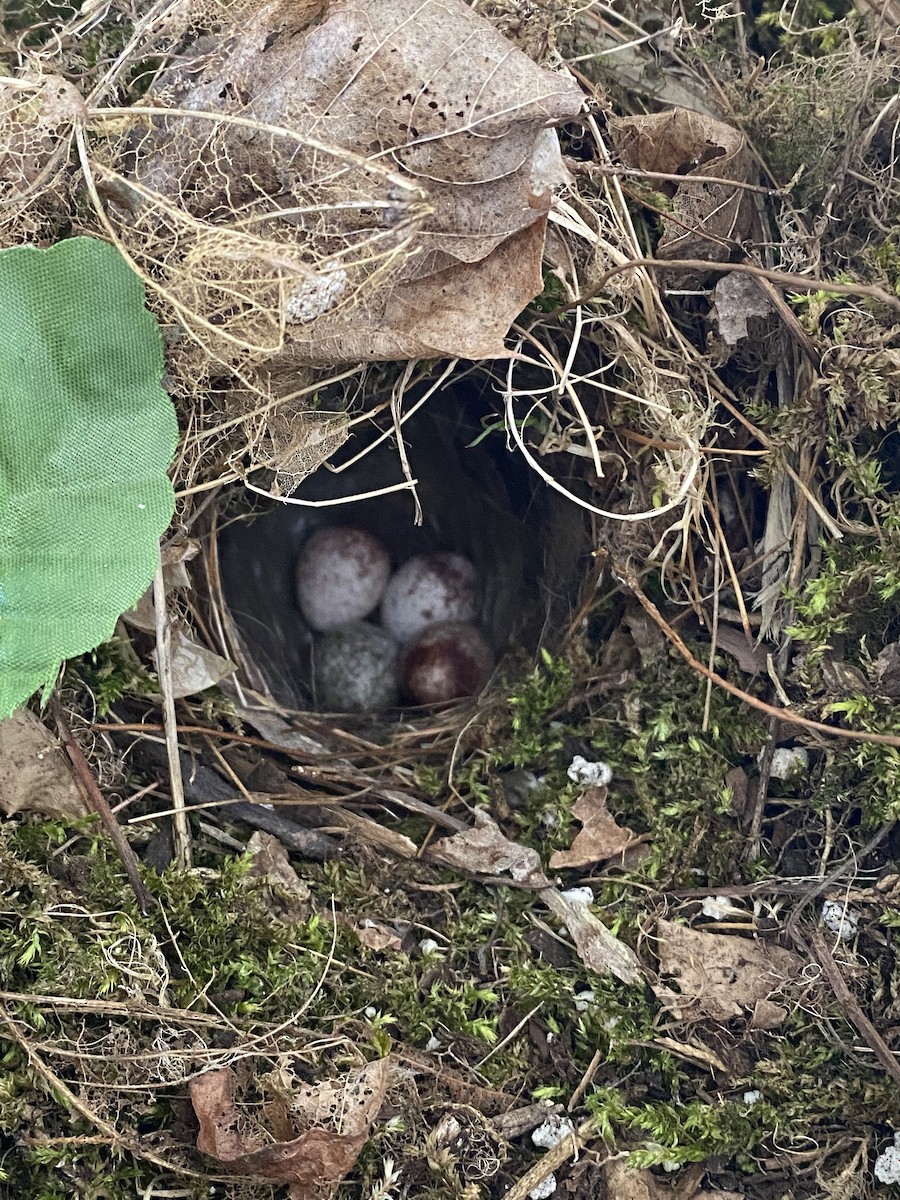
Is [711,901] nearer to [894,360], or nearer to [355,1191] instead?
[355,1191]

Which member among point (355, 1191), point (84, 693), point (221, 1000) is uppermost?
point (84, 693)

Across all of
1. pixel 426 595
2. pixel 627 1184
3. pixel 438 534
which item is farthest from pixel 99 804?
pixel 438 534

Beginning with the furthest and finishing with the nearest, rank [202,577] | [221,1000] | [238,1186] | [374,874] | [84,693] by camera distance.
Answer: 1. [202,577]
2. [374,874]
3. [84,693]
4. [221,1000]
5. [238,1186]

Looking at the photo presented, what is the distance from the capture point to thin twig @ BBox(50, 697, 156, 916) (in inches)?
62.7

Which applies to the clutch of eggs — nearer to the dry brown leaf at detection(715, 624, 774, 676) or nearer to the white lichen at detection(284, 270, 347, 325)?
the dry brown leaf at detection(715, 624, 774, 676)

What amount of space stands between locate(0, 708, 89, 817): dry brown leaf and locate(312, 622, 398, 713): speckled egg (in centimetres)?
114

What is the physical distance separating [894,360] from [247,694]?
4.78 feet

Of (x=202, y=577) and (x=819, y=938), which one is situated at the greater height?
(x=202, y=577)

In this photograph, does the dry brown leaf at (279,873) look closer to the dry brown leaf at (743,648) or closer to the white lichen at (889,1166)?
the dry brown leaf at (743,648)

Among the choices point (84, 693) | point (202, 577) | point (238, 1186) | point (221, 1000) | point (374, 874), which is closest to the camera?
point (238, 1186)

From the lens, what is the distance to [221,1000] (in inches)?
61.0

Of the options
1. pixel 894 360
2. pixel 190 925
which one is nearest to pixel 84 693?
pixel 190 925

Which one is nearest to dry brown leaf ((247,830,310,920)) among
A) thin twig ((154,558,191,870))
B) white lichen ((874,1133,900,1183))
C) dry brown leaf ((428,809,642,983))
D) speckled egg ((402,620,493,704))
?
thin twig ((154,558,191,870))

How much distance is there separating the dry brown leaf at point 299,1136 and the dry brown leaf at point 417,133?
1.16 m
